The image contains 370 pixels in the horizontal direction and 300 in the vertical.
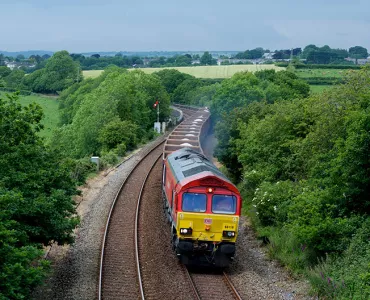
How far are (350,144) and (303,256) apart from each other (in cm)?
416


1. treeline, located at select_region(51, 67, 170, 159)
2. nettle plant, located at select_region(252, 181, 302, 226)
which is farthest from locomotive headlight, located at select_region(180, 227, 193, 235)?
treeline, located at select_region(51, 67, 170, 159)

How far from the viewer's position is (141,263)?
17969 mm

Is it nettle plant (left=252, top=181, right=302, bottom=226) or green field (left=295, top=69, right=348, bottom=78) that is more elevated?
green field (left=295, top=69, right=348, bottom=78)

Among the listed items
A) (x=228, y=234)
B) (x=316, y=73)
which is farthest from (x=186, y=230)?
(x=316, y=73)

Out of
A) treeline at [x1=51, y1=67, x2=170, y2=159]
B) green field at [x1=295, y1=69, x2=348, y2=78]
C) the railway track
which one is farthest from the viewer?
green field at [x1=295, y1=69, x2=348, y2=78]

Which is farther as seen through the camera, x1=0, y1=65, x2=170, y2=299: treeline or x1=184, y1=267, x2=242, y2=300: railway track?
x1=184, y1=267, x2=242, y2=300: railway track

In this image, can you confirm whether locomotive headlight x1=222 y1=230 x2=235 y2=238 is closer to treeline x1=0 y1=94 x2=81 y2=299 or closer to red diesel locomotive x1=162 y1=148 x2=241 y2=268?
red diesel locomotive x1=162 y1=148 x2=241 y2=268

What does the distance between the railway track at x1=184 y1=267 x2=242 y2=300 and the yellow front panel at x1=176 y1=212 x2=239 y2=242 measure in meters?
1.28

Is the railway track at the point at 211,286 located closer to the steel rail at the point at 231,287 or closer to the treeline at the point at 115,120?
the steel rail at the point at 231,287

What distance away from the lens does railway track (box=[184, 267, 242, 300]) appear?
15.6 metres

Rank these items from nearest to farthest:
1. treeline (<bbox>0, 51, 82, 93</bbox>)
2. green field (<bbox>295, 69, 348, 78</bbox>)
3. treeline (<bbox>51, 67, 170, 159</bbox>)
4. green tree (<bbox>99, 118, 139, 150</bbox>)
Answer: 1. green tree (<bbox>99, 118, 139, 150</bbox>)
2. treeline (<bbox>51, 67, 170, 159</bbox>)
3. green field (<bbox>295, 69, 348, 78</bbox>)
4. treeline (<bbox>0, 51, 82, 93</bbox>)

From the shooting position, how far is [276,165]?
25.3 metres

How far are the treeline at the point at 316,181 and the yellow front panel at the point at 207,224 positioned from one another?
215 cm

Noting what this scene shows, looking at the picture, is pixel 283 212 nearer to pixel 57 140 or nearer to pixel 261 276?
pixel 261 276
